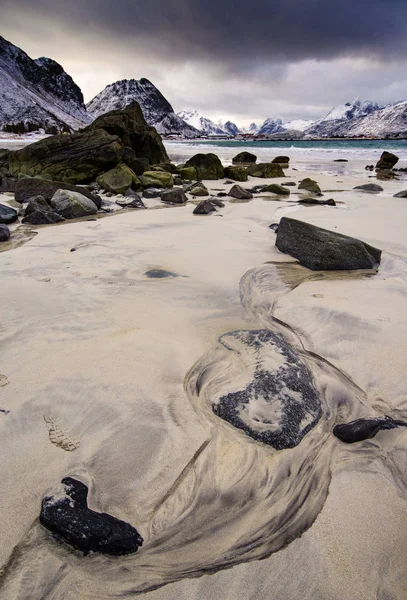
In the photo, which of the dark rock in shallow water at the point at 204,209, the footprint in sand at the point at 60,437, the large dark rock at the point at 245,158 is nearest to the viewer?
the footprint in sand at the point at 60,437

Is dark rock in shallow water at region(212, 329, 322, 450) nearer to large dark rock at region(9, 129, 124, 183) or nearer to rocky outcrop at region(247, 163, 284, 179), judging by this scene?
large dark rock at region(9, 129, 124, 183)

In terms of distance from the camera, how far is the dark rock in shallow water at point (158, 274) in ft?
10.0

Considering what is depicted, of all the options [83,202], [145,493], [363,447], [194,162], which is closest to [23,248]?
[83,202]

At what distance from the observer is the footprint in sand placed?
1352mm

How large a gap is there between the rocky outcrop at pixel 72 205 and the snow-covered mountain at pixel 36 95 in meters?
50.1

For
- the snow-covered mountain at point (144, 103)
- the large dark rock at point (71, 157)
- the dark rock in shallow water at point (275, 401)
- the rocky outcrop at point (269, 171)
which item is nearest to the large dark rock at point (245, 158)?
the rocky outcrop at point (269, 171)

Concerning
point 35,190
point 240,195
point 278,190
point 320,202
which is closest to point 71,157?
point 35,190

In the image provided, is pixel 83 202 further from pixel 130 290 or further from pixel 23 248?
pixel 130 290

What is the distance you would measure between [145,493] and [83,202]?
Result: 5.78 meters

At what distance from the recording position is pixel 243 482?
4.11 ft

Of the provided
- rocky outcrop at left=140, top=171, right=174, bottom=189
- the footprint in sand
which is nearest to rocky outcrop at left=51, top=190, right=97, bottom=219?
rocky outcrop at left=140, top=171, right=174, bottom=189

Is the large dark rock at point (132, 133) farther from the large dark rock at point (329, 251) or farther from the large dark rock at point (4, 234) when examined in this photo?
the large dark rock at point (329, 251)

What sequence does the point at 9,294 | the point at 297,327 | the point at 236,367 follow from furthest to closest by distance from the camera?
the point at 9,294 < the point at 297,327 < the point at 236,367

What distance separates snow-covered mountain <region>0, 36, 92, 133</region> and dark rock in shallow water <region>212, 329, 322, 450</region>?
55.8 meters
